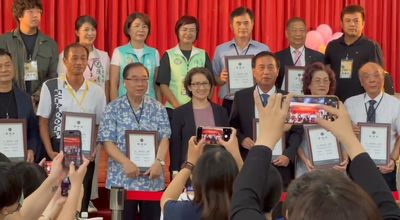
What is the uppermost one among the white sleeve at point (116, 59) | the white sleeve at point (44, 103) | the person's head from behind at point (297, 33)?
the person's head from behind at point (297, 33)

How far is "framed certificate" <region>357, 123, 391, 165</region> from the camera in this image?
18.6 ft

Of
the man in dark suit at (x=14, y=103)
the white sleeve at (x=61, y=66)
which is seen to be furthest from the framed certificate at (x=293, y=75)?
the man in dark suit at (x=14, y=103)

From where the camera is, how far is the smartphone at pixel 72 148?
11.1ft

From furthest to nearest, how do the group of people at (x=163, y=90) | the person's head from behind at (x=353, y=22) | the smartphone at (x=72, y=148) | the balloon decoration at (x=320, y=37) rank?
the balloon decoration at (x=320, y=37), the person's head from behind at (x=353, y=22), the group of people at (x=163, y=90), the smartphone at (x=72, y=148)

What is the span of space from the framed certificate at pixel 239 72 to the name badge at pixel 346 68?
2.61ft

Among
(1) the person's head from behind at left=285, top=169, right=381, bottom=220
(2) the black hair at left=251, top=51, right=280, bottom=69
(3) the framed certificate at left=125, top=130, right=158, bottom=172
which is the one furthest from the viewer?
(2) the black hair at left=251, top=51, right=280, bottom=69

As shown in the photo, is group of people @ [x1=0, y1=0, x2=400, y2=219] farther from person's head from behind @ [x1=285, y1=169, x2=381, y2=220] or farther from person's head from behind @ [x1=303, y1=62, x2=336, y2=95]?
person's head from behind @ [x1=285, y1=169, x2=381, y2=220]

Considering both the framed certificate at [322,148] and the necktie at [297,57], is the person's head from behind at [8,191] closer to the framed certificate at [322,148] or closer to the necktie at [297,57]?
the framed certificate at [322,148]

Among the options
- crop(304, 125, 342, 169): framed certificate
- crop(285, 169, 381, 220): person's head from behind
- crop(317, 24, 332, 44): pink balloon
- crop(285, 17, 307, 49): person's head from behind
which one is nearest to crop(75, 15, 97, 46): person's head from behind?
crop(285, 17, 307, 49): person's head from behind

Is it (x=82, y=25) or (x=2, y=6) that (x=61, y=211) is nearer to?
(x=82, y=25)

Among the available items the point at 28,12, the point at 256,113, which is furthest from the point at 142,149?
the point at 28,12

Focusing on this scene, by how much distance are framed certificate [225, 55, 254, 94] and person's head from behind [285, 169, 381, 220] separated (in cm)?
462

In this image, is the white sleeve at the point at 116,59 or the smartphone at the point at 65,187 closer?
the smartphone at the point at 65,187

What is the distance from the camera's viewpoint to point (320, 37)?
8414 millimetres
